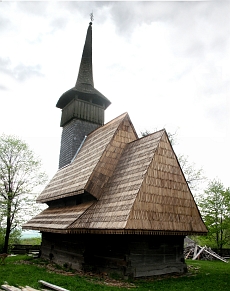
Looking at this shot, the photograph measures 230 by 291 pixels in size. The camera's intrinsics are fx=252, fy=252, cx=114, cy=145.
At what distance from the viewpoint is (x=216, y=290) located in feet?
26.3

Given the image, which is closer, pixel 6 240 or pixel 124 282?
pixel 124 282

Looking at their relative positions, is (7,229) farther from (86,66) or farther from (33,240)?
(33,240)

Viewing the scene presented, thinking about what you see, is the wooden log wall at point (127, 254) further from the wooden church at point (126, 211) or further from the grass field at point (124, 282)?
Result: the grass field at point (124, 282)

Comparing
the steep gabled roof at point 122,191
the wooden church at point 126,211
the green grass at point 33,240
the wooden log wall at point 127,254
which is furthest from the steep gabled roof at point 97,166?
the green grass at point 33,240

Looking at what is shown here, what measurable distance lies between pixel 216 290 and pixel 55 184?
11272 mm

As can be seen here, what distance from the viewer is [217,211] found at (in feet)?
75.2

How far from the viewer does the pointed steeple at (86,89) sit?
64.2 feet

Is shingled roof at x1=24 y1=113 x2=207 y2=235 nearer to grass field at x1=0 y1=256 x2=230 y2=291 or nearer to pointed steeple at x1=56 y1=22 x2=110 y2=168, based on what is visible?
grass field at x1=0 y1=256 x2=230 y2=291

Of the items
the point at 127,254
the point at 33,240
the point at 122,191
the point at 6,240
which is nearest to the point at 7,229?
the point at 6,240

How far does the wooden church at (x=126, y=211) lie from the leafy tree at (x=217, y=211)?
1288 centimetres

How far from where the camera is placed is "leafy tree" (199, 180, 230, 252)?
22353mm

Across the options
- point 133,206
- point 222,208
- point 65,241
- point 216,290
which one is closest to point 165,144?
point 133,206

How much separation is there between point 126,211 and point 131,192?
95cm

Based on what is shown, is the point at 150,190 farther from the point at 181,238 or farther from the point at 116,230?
the point at 181,238
